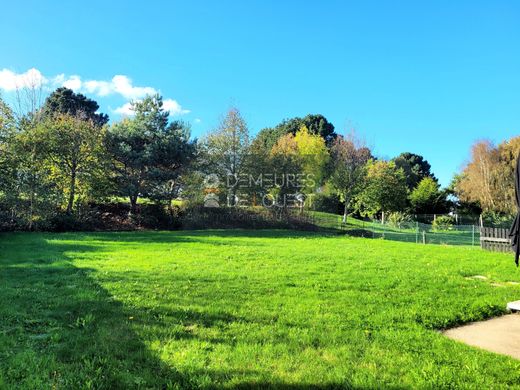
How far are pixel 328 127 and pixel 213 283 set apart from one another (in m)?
52.5

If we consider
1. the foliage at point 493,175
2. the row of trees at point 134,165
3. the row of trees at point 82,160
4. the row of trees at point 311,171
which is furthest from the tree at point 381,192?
the row of trees at point 82,160

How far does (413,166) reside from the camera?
2335 inches

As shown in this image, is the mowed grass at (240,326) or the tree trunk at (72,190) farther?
the tree trunk at (72,190)

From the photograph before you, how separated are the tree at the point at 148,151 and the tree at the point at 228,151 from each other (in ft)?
6.17

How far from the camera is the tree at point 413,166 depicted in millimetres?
53906

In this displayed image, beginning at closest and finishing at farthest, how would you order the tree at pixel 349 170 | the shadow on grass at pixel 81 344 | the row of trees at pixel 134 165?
the shadow on grass at pixel 81 344
the row of trees at pixel 134 165
the tree at pixel 349 170

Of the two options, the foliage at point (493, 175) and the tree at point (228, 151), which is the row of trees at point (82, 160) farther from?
the foliage at point (493, 175)

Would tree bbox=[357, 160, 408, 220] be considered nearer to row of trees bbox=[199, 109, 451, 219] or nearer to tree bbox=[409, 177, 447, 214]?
row of trees bbox=[199, 109, 451, 219]

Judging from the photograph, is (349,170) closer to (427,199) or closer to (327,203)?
(327,203)

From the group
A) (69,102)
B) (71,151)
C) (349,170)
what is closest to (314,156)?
(349,170)

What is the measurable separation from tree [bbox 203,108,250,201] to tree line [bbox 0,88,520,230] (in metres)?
0.07

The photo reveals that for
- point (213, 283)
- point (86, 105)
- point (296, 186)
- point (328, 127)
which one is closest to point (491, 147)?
point (296, 186)

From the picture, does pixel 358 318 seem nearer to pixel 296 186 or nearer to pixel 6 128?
pixel 6 128

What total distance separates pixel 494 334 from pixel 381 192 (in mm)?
30599
